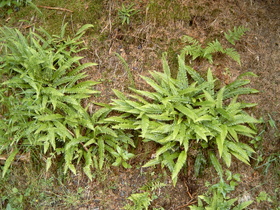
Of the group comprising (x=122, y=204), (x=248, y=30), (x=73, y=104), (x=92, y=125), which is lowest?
(x=122, y=204)

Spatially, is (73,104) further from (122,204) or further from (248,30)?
(248,30)

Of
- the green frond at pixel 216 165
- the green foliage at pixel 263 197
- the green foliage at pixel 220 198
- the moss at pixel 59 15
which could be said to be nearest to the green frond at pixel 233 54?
the green frond at pixel 216 165

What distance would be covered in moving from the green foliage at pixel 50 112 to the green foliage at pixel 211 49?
6.86 feet

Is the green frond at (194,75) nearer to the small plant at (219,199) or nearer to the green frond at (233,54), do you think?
the green frond at (233,54)

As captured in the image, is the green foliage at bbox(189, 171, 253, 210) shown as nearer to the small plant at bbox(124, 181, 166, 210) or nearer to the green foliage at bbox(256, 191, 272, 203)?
the green foliage at bbox(256, 191, 272, 203)

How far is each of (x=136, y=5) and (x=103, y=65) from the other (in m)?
1.53

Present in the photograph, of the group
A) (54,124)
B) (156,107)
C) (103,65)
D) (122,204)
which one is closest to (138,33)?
(103,65)

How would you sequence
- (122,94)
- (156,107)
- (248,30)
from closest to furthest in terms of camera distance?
(156,107)
(122,94)
(248,30)

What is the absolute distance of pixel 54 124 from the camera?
5.12 meters

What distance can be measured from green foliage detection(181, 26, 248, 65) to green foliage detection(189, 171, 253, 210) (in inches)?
93.7

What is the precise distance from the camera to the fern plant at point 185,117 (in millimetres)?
4855

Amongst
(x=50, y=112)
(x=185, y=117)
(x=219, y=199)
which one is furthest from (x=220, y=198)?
(x=50, y=112)

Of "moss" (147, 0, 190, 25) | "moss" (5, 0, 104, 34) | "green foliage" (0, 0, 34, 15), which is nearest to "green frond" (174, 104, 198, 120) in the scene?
"moss" (147, 0, 190, 25)

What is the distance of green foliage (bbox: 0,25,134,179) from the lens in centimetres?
504
